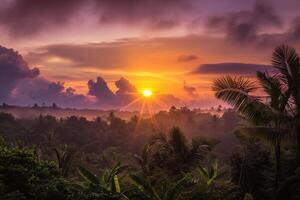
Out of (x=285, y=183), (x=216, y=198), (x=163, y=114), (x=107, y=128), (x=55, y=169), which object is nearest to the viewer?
(x=285, y=183)

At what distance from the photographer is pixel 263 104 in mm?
17656

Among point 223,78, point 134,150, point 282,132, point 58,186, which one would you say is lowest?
point 134,150

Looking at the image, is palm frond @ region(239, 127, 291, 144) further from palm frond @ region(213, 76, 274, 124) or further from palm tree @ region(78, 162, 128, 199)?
palm tree @ region(78, 162, 128, 199)

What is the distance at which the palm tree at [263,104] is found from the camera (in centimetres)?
1767

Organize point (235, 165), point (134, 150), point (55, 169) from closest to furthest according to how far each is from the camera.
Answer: point (55, 169) < point (235, 165) < point (134, 150)

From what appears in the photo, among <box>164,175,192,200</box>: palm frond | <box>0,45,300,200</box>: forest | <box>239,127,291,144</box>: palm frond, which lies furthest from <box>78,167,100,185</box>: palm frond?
<box>239,127,291,144</box>: palm frond

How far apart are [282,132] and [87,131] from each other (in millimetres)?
125317

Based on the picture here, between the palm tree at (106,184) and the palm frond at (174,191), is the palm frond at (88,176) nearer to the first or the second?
the palm tree at (106,184)

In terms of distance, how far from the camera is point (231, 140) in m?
134

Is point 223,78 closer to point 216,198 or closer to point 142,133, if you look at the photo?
point 216,198

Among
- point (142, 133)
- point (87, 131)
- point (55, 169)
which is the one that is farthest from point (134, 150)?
point (55, 169)

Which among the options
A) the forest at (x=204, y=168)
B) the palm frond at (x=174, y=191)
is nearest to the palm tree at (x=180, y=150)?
the forest at (x=204, y=168)

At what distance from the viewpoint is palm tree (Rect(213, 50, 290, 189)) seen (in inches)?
696

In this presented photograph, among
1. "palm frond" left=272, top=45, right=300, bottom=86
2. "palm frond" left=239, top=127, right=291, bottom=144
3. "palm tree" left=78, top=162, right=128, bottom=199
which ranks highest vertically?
"palm frond" left=272, top=45, right=300, bottom=86
